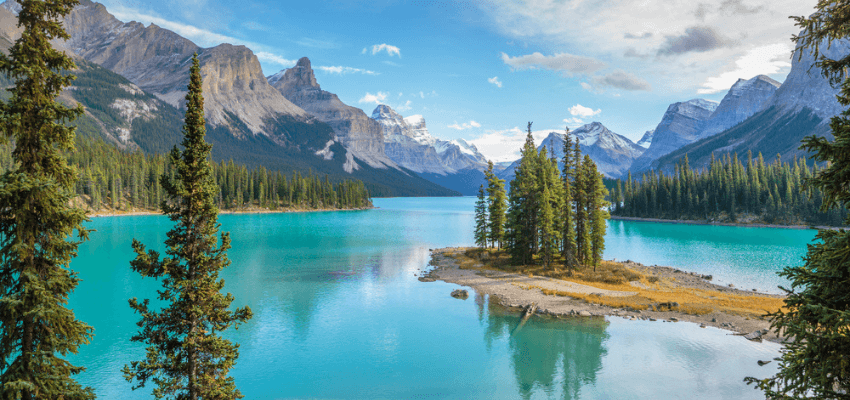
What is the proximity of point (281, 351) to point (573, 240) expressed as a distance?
126ft

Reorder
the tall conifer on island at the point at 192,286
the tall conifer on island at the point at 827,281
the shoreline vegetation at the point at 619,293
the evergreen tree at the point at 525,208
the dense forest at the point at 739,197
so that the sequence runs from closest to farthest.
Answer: the tall conifer on island at the point at 827,281 → the tall conifer on island at the point at 192,286 → the shoreline vegetation at the point at 619,293 → the evergreen tree at the point at 525,208 → the dense forest at the point at 739,197

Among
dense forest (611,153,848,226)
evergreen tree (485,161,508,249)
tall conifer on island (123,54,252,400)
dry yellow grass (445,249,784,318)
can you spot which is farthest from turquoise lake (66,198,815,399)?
dense forest (611,153,848,226)

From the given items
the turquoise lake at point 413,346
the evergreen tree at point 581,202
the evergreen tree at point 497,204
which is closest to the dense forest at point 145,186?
the turquoise lake at point 413,346

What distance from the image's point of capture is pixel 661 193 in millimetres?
164875

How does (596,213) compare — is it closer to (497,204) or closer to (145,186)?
(497,204)

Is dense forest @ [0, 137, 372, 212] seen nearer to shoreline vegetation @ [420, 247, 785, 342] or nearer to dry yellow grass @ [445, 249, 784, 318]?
shoreline vegetation @ [420, 247, 785, 342]

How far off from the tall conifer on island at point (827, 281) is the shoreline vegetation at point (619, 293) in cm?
2622

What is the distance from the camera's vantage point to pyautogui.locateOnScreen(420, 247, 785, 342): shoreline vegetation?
121ft

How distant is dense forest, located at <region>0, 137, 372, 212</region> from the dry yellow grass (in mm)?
99858

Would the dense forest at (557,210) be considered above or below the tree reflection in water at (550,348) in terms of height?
above

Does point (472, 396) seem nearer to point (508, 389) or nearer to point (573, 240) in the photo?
point (508, 389)

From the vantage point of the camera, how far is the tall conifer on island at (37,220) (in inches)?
412

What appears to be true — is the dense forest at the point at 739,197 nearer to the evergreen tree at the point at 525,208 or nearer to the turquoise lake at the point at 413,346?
the turquoise lake at the point at 413,346

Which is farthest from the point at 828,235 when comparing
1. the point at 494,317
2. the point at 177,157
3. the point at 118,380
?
the point at 118,380
